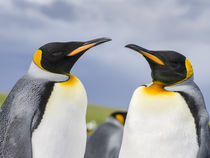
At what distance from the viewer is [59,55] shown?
3.36m

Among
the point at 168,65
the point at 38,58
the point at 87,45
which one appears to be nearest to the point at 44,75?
the point at 38,58

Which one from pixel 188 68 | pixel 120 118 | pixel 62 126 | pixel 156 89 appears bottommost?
pixel 120 118

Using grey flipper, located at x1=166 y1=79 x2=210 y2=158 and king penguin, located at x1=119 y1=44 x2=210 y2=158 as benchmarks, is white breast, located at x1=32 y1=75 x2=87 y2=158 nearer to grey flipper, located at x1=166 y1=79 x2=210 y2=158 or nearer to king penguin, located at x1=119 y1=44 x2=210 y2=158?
king penguin, located at x1=119 y1=44 x2=210 y2=158

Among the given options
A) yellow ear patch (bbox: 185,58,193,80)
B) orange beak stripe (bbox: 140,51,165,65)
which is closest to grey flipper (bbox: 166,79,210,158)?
yellow ear patch (bbox: 185,58,193,80)

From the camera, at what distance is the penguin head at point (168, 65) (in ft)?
10.9

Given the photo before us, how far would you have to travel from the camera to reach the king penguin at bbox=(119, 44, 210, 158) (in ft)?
10.6

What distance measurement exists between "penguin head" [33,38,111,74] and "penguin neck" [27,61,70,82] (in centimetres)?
3

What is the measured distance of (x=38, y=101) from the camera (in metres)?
3.21

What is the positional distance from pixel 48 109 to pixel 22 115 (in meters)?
0.25

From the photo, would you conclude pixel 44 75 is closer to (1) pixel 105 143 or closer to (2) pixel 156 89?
(2) pixel 156 89

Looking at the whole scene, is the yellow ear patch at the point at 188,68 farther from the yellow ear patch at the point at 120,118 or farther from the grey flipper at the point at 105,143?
the yellow ear patch at the point at 120,118

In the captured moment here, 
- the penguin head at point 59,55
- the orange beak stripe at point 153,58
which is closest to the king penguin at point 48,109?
the penguin head at point 59,55

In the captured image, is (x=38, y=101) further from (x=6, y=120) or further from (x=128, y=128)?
(x=128, y=128)

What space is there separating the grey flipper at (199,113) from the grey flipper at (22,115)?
1365 millimetres
